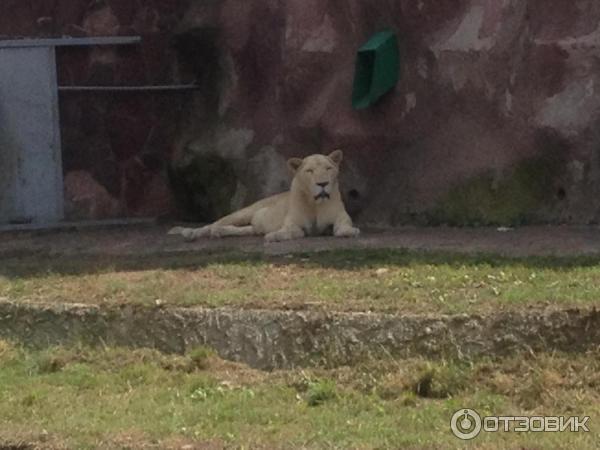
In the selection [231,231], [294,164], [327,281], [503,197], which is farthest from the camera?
[231,231]

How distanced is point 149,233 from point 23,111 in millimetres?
2007

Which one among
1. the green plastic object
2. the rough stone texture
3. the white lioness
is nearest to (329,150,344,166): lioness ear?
the white lioness

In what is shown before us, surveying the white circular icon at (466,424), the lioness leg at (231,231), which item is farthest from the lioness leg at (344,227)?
the white circular icon at (466,424)

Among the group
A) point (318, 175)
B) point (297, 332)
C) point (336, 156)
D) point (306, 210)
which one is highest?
point (336, 156)

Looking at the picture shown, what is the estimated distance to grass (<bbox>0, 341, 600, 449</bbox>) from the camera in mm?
8250

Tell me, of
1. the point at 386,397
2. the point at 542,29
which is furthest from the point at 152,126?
the point at 386,397

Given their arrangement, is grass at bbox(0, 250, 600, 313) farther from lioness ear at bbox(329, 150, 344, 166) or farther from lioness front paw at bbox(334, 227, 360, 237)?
lioness ear at bbox(329, 150, 344, 166)

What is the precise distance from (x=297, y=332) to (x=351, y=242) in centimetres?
261

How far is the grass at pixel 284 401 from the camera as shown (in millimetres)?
8250

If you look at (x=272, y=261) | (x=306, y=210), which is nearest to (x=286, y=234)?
(x=306, y=210)

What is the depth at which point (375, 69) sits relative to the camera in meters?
13.5

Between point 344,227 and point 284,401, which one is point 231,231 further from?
point 284,401

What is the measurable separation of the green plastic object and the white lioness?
799 millimetres

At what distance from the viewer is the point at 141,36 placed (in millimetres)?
15570
